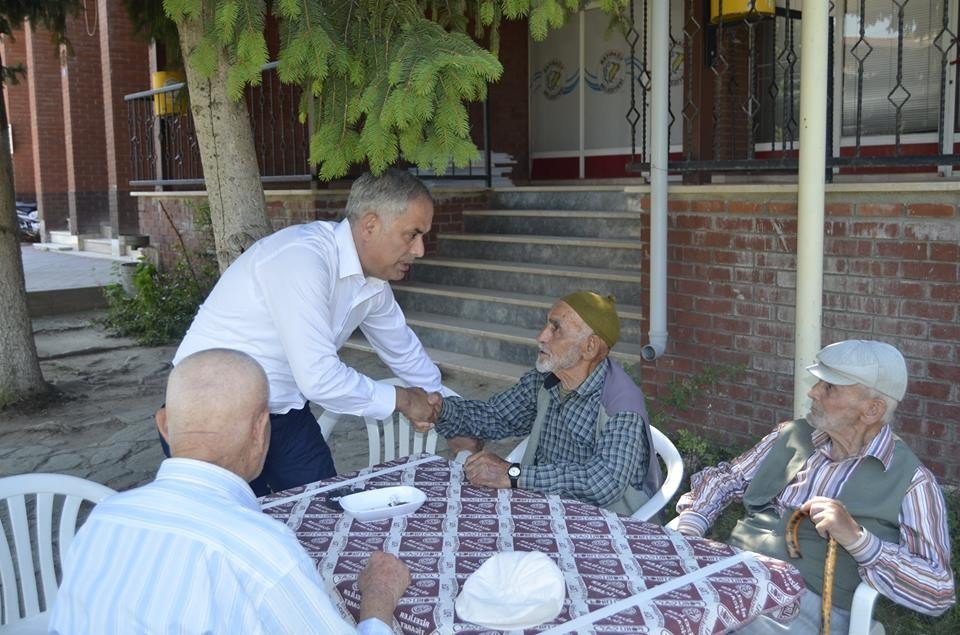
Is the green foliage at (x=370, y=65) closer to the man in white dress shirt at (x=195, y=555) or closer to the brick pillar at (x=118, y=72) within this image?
the man in white dress shirt at (x=195, y=555)

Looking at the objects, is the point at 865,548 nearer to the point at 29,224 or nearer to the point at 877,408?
the point at 877,408

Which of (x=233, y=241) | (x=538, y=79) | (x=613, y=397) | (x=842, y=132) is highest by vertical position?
(x=538, y=79)

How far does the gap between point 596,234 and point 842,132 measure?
220cm

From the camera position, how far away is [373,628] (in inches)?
72.7

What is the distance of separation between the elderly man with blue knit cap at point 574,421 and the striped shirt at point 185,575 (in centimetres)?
119

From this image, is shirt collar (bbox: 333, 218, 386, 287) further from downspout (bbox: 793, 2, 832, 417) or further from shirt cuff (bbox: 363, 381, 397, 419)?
downspout (bbox: 793, 2, 832, 417)

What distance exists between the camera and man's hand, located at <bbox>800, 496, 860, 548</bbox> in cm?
239

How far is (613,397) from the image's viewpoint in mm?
3092

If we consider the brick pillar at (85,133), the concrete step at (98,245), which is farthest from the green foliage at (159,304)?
the brick pillar at (85,133)

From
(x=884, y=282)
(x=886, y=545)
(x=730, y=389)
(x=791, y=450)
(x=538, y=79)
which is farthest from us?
(x=538, y=79)

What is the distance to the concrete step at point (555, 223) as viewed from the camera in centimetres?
757

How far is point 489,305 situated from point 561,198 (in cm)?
141

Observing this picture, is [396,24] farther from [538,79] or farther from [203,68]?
[538,79]

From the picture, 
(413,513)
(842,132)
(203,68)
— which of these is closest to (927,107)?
(842,132)
